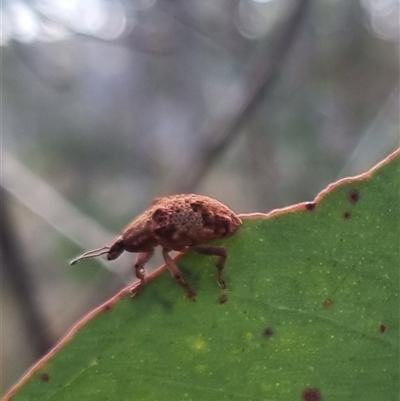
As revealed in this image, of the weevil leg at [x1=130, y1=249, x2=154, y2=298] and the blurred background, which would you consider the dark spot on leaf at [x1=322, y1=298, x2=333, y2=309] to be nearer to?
the weevil leg at [x1=130, y1=249, x2=154, y2=298]

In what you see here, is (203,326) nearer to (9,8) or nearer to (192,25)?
(9,8)

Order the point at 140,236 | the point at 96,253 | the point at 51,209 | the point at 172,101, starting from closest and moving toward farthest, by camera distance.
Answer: the point at 140,236 → the point at 96,253 → the point at 51,209 → the point at 172,101

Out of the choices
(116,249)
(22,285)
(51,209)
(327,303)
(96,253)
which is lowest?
(22,285)

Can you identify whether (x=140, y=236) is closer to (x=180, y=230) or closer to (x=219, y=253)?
(x=180, y=230)

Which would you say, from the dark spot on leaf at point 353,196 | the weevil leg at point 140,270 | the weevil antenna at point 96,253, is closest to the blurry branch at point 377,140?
the weevil antenna at point 96,253

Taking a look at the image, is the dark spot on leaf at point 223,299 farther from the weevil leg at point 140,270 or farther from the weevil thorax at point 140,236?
the weevil thorax at point 140,236

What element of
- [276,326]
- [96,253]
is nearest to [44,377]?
[276,326]
